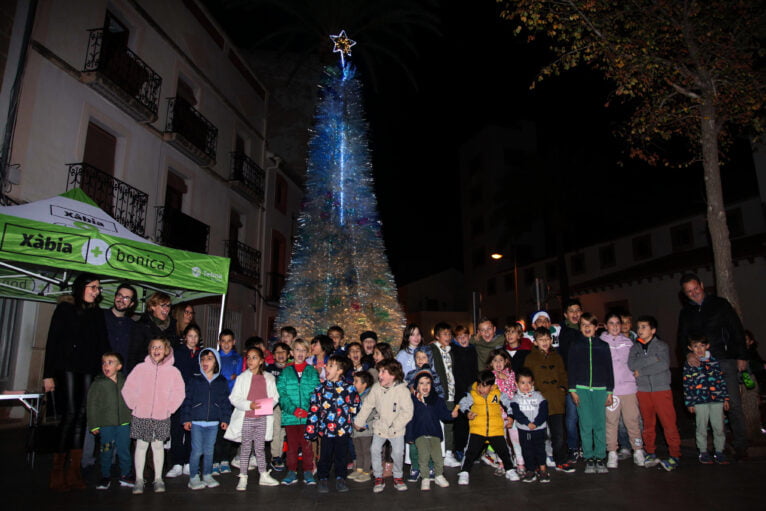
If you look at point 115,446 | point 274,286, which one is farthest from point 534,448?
point 274,286

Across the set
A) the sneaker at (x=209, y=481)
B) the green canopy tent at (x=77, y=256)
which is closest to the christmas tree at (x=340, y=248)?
the green canopy tent at (x=77, y=256)

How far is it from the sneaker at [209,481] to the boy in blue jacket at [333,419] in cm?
118

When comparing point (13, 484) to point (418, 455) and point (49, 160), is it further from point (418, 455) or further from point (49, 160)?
point (49, 160)

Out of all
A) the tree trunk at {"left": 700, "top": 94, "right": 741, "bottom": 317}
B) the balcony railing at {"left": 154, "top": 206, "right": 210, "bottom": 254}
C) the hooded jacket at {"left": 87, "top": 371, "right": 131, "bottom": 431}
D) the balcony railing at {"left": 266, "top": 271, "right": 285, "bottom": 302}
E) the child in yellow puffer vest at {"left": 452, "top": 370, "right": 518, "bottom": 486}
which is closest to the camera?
the hooded jacket at {"left": 87, "top": 371, "right": 131, "bottom": 431}

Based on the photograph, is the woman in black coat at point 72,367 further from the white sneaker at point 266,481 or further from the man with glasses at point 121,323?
the white sneaker at point 266,481

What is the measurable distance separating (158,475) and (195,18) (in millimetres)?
15012

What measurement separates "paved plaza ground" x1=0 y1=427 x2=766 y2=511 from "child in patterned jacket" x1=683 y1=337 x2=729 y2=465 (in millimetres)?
366

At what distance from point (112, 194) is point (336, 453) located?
962 centimetres

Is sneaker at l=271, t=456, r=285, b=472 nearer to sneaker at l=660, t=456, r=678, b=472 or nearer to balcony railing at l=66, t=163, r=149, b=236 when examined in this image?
sneaker at l=660, t=456, r=678, b=472

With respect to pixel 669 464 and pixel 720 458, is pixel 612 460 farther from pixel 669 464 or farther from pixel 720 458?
pixel 720 458

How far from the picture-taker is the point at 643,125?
32.2 ft

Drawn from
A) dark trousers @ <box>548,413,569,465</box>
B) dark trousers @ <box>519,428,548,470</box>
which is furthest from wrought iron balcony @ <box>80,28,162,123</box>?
dark trousers @ <box>548,413,569,465</box>

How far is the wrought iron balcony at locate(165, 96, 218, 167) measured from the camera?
1473cm

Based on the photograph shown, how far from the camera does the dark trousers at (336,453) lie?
19.0ft
